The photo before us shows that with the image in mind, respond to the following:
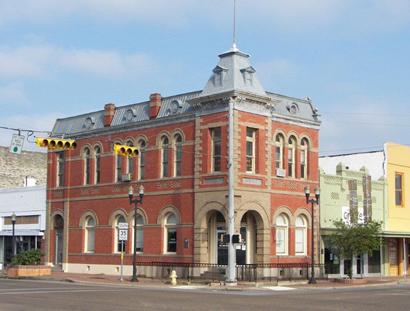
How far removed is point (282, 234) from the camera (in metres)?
43.3

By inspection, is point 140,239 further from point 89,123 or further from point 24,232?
point 24,232

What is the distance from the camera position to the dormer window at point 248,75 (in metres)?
41.5

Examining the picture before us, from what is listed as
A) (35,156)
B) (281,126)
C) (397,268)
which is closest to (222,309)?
(281,126)

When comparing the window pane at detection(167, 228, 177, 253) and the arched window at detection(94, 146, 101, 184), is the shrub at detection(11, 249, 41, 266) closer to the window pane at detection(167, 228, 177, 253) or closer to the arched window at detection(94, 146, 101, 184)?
the arched window at detection(94, 146, 101, 184)

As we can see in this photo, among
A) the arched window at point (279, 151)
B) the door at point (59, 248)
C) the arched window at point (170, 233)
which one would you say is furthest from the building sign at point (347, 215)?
the door at point (59, 248)

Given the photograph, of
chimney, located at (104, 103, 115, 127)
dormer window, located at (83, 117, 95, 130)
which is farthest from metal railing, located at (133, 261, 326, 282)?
dormer window, located at (83, 117, 95, 130)

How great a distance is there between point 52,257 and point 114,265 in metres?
7.50

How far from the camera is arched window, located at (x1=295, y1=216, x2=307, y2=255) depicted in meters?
44.3

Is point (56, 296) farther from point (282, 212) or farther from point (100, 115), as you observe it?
point (100, 115)

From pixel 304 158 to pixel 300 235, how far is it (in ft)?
15.8

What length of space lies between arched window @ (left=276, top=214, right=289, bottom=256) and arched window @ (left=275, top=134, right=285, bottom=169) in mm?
3055

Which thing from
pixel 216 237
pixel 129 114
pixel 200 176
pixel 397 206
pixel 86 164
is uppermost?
pixel 129 114

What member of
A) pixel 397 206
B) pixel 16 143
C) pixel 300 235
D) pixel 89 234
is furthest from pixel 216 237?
pixel 397 206

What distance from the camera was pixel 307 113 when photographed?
46.2m
